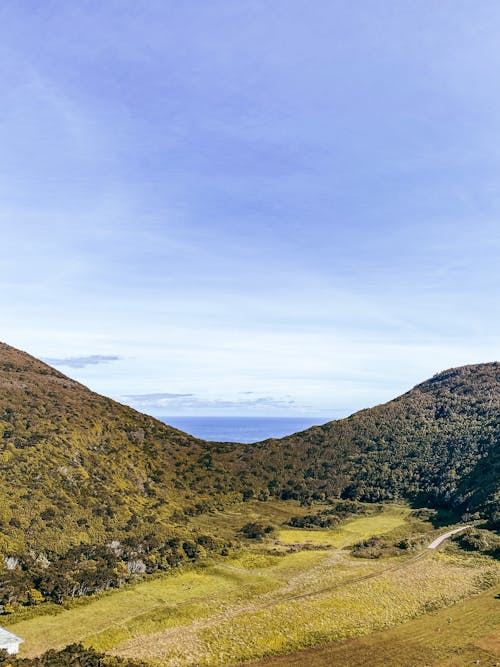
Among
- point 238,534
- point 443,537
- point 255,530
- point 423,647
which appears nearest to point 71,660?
point 423,647

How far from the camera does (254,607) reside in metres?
45.4

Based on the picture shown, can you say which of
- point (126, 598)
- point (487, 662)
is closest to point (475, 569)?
point (487, 662)

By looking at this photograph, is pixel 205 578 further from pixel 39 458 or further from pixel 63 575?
pixel 39 458

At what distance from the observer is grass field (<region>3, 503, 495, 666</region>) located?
38.2m

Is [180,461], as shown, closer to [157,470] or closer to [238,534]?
[157,470]

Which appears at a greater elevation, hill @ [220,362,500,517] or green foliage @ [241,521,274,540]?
hill @ [220,362,500,517]

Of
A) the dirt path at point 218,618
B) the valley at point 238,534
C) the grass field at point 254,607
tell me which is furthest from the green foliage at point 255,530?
the dirt path at point 218,618

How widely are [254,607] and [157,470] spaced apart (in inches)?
1984

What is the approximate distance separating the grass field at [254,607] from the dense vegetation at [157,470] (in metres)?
5.30

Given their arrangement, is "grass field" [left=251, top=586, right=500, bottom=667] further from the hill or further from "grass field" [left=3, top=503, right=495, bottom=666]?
the hill

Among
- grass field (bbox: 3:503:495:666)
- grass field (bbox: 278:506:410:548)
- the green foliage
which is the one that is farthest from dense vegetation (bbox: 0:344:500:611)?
the green foliage

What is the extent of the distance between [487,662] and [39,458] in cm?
5890

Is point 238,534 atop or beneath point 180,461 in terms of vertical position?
beneath

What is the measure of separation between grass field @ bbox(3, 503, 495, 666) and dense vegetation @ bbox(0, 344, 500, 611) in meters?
5.30
